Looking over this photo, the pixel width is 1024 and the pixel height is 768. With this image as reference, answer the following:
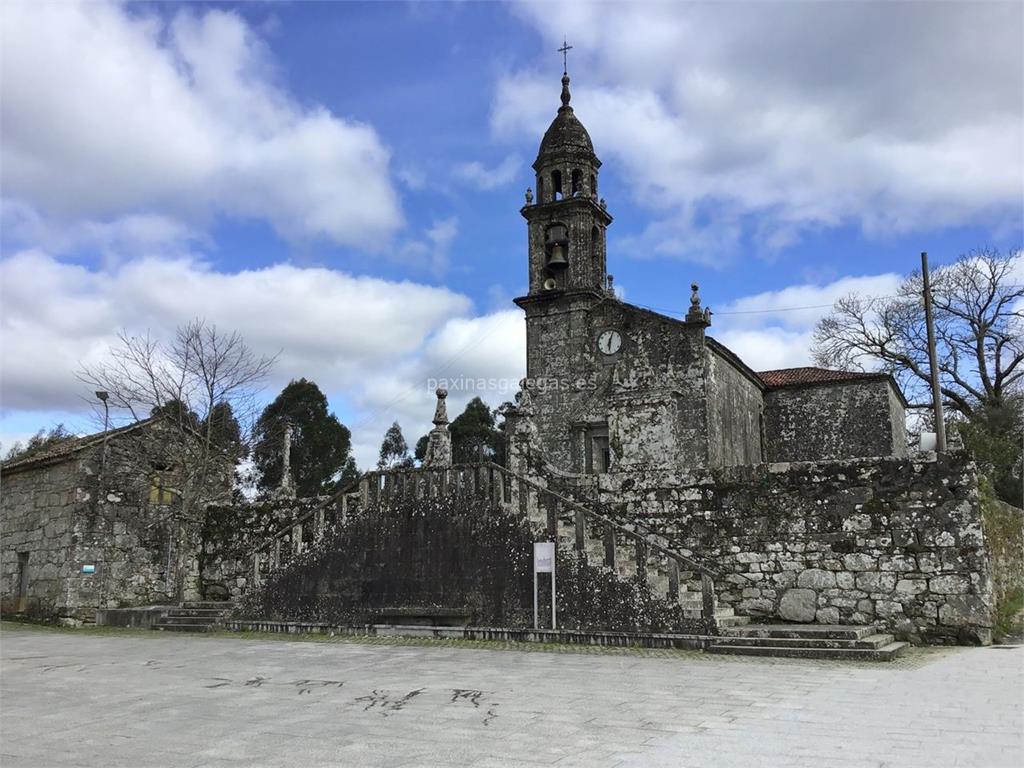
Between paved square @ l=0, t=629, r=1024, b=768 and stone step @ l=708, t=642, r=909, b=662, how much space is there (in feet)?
1.13

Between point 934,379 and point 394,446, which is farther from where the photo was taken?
point 394,446

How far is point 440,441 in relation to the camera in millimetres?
15539

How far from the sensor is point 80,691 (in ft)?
27.8

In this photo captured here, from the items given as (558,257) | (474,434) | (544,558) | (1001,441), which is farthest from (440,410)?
(474,434)

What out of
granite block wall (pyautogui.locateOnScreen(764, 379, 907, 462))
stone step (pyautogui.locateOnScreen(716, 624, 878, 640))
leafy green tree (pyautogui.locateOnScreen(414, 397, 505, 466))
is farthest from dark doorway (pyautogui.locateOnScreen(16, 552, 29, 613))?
leafy green tree (pyautogui.locateOnScreen(414, 397, 505, 466))

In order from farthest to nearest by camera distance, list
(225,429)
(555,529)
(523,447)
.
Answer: (225,429)
(523,447)
(555,529)

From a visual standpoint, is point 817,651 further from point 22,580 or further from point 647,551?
point 22,580

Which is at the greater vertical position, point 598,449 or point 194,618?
point 598,449

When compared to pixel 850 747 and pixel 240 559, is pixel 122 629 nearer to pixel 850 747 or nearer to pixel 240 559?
pixel 240 559

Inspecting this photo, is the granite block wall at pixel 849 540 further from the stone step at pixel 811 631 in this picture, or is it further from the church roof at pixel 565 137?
the church roof at pixel 565 137

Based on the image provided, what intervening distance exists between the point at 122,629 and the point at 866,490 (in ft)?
48.0

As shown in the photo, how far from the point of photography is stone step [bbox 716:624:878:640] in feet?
34.5

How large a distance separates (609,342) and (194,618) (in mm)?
14620

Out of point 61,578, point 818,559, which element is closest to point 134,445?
point 61,578
